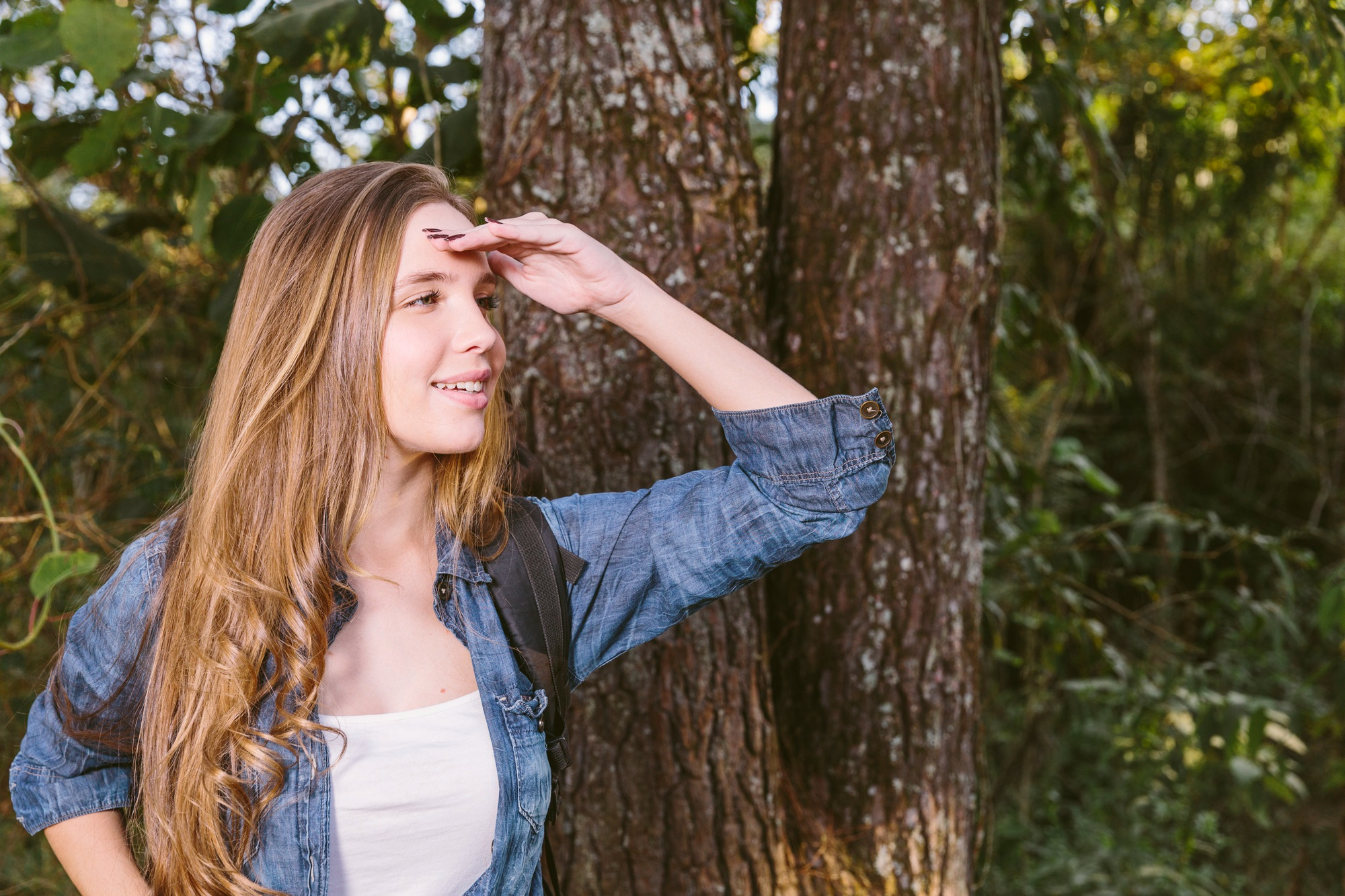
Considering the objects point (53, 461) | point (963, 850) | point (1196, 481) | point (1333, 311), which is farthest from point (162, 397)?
point (1333, 311)

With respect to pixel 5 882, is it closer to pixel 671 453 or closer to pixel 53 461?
pixel 53 461

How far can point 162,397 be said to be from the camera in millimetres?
3297

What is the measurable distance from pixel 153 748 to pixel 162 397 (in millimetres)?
2539

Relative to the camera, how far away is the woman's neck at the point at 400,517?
125 centimetres

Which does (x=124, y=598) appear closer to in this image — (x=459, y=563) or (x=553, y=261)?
(x=459, y=563)

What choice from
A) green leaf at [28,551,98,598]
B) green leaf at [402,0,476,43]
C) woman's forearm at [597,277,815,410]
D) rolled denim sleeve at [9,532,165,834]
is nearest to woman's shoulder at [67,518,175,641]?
rolled denim sleeve at [9,532,165,834]

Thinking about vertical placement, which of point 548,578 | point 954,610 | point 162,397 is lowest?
point 954,610

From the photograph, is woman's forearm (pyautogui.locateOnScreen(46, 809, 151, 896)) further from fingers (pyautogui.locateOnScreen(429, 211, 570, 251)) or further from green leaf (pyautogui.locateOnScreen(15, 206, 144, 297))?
green leaf (pyautogui.locateOnScreen(15, 206, 144, 297))

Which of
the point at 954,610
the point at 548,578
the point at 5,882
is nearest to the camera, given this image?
the point at 548,578

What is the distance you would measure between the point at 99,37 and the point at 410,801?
127 centimetres

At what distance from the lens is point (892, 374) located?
1.72m

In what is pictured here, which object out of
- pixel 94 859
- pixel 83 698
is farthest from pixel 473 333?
pixel 94 859

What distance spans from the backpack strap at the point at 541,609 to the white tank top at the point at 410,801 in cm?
10

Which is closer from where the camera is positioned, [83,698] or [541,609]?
[83,698]
